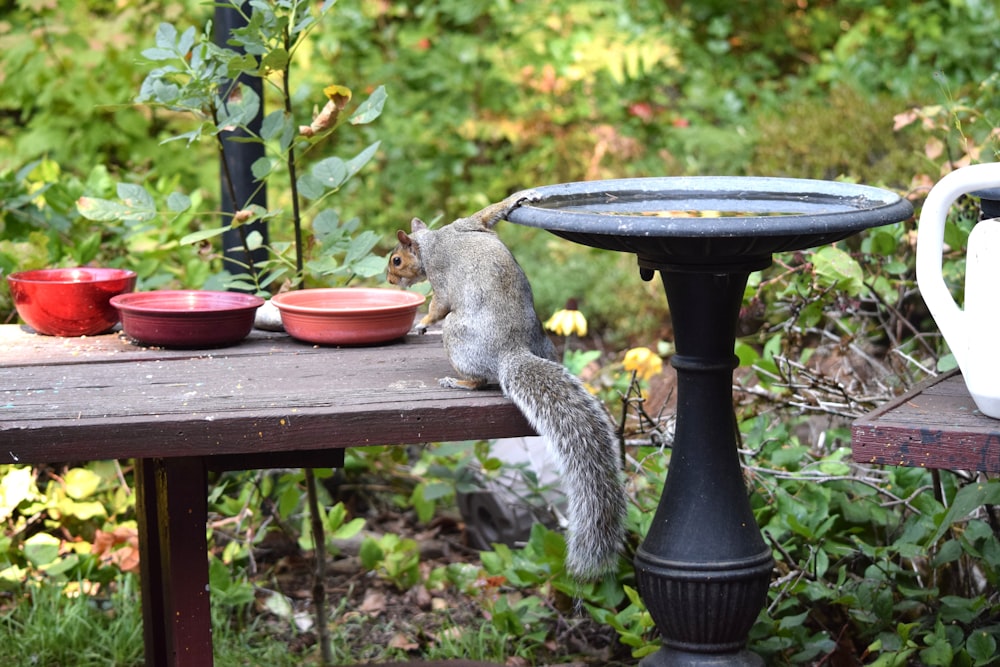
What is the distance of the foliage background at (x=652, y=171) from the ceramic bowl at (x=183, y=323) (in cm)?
26

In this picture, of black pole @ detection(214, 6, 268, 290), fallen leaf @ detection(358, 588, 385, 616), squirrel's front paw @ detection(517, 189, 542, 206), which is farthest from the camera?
fallen leaf @ detection(358, 588, 385, 616)

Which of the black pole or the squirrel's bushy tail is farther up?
the black pole

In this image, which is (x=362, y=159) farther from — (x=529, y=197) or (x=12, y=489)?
(x=12, y=489)

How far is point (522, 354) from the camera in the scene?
2.11 meters

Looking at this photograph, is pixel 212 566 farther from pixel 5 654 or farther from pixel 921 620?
pixel 921 620

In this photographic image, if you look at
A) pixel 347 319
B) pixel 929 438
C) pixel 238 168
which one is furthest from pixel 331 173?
pixel 929 438

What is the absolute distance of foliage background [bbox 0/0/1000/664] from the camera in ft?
8.41

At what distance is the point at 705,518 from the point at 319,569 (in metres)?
1.01

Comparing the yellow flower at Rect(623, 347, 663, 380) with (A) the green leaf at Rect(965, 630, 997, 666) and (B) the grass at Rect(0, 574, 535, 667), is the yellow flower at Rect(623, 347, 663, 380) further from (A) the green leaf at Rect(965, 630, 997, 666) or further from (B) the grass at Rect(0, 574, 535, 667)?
(A) the green leaf at Rect(965, 630, 997, 666)

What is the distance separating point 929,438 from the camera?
163 cm

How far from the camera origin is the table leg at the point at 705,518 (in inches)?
80.1

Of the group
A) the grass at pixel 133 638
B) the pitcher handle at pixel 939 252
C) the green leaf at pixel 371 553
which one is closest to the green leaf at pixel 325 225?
the green leaf at pixel 371 553

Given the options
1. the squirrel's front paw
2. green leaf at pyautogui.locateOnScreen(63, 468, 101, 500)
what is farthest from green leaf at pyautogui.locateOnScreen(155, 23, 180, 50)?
green leaf at pyautogui.locateOnScreen(63, 468, 101, 500)

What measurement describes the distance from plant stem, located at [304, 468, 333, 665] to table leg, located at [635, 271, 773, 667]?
842 mm
